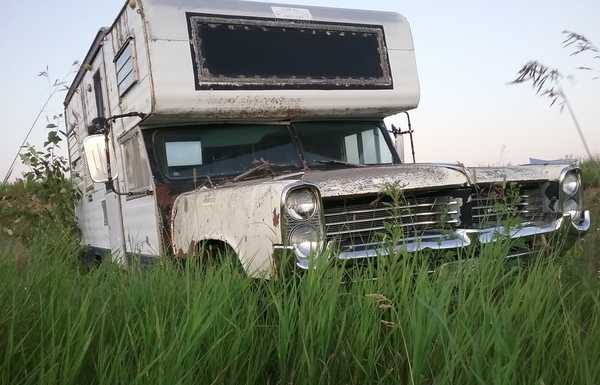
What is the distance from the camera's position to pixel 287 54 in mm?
4457

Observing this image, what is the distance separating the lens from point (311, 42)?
459cm

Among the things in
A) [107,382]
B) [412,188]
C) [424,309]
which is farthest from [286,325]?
[412,188]

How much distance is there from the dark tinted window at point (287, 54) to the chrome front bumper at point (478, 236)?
1.79 meters

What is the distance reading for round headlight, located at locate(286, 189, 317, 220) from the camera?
288 centimetres

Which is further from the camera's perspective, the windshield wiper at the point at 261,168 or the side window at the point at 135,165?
the side window at the point at 135,165

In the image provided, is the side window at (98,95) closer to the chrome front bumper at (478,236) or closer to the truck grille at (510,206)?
the chrome front bumper at (478,236)

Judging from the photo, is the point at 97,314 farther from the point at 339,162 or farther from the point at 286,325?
the point at 339,162

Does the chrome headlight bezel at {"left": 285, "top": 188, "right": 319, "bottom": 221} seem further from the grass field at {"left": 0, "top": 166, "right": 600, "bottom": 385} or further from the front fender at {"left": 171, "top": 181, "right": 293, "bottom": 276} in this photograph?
the grass field at {"left": 0, "top": 166, "right": 600, "bottom": 385}

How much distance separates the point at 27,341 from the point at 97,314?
0.26 meters

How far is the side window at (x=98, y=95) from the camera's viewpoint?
5.55 meters

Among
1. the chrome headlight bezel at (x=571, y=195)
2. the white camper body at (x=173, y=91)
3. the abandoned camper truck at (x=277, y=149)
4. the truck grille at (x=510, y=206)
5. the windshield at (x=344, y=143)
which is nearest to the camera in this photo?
the abandoned camper truck at (x=277, y=149)

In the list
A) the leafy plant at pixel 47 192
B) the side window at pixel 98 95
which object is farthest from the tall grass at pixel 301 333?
the leafy plant at pixel 47 192

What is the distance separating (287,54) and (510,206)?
1.99 metres

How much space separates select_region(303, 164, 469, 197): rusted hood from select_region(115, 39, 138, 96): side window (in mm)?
1746
